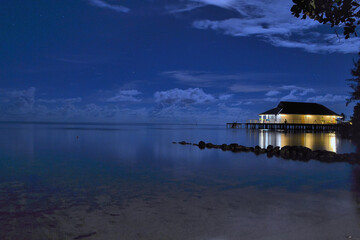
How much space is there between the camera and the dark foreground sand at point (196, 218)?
6.82m

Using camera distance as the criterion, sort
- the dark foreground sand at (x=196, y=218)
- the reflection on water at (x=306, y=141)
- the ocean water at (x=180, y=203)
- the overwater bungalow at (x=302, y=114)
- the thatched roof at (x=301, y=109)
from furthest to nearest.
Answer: the thatched roof at (x=301, y=109) < the overwater bungalow at (x=302, y=114) < the reflection on water at (x=306, y=141) < the ocean water at (x=180, y=203) < the dark foreground sand at (x=196, y=218)

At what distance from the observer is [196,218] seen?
26.2 feet

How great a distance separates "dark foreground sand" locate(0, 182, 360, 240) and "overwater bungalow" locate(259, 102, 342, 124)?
209ft

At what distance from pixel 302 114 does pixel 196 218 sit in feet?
229

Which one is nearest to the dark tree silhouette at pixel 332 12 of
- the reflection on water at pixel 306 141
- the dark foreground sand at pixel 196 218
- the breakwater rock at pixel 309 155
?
the dark foreground sand at pixel 196 218

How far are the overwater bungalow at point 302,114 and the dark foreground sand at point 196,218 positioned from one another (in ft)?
209

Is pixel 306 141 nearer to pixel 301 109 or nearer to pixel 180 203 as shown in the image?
pixel 301 109

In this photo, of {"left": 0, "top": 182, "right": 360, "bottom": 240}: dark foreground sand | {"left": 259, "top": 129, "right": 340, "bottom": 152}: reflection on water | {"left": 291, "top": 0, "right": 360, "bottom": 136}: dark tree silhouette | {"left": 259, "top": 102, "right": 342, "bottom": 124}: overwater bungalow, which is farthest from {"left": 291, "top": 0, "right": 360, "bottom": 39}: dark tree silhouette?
{"left": 259, "top": 102, "right": 342, "bottom": 124}: overwater bungalow

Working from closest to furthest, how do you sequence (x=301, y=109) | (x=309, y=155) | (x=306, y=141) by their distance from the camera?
(x=309, y=155) → (x=306, y=141) → (x=301, y=109)

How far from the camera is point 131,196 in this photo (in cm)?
1066

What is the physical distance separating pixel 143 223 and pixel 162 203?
2.14 meters

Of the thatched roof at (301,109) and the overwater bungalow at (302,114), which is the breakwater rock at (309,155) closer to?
the overwater bungalow at (302,114)

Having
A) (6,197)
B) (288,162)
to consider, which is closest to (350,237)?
(6,197)

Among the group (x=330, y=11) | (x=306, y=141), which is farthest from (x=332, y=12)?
(x=306, y=141)
